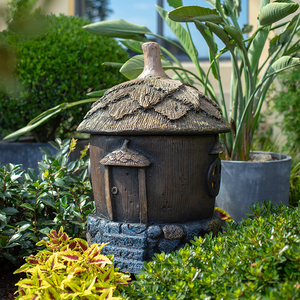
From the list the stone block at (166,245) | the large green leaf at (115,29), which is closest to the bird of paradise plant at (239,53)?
the large green leaf at (115,29)

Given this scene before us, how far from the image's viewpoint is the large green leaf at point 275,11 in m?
1.73

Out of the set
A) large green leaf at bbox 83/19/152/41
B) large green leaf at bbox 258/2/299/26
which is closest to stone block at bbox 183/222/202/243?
large green leaf at bbox 258/2/299/26

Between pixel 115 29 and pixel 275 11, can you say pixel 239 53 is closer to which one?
pixel 275 11

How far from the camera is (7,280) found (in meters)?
1.79

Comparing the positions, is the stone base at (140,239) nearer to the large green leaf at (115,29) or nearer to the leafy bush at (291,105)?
the large green leaf at (115,29)

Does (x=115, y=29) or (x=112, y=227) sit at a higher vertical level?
(x=115, y=29)

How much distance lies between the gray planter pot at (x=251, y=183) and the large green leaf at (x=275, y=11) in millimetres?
950

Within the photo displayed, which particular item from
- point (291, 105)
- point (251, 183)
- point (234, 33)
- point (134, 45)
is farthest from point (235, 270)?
point (291, 105)

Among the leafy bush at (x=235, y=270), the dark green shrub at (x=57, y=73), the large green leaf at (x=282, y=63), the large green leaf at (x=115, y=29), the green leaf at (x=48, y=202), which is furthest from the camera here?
the dark green shrub at (x=57, y=73)

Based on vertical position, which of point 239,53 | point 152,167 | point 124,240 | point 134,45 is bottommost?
point 124,240

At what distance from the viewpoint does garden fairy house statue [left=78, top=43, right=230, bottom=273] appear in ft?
5.00

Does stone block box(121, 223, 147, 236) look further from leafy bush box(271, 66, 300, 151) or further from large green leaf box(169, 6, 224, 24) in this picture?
leafy bush box(271, 66, 300, 151)

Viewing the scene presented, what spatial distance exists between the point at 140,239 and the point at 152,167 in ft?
1.21

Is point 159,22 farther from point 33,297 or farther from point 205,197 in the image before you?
Result: point 33,297
